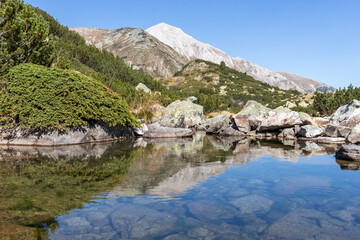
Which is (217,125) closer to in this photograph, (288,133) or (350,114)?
(288,133)

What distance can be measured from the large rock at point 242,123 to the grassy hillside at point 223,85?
39.7 meters

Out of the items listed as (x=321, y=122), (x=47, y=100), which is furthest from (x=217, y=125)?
(x=47, y=100)

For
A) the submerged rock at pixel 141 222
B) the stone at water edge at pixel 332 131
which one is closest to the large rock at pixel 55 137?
the submerged rock at pixel 141 222

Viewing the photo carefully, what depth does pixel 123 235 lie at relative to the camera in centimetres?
378

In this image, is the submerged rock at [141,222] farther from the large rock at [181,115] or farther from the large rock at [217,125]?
the large rock at [217,125]

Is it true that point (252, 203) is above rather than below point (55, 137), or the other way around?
below

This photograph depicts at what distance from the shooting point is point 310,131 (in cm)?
1920

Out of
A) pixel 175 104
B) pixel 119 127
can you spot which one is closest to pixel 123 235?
pixel 119 127

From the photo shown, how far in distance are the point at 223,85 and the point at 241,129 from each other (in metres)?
63.5

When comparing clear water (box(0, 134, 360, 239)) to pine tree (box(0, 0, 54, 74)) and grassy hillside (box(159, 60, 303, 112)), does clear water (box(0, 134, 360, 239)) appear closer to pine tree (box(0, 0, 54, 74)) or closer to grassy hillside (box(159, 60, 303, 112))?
pine tree (box(0, 0, 54, 74))

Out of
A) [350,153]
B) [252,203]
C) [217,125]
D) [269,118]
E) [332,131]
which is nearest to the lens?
[252,203]

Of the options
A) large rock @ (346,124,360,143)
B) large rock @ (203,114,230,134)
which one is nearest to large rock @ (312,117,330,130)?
large rock @ (346,124,360,143)

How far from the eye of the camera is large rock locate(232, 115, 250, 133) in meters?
22.4

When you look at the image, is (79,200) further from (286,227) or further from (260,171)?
(260,171)
